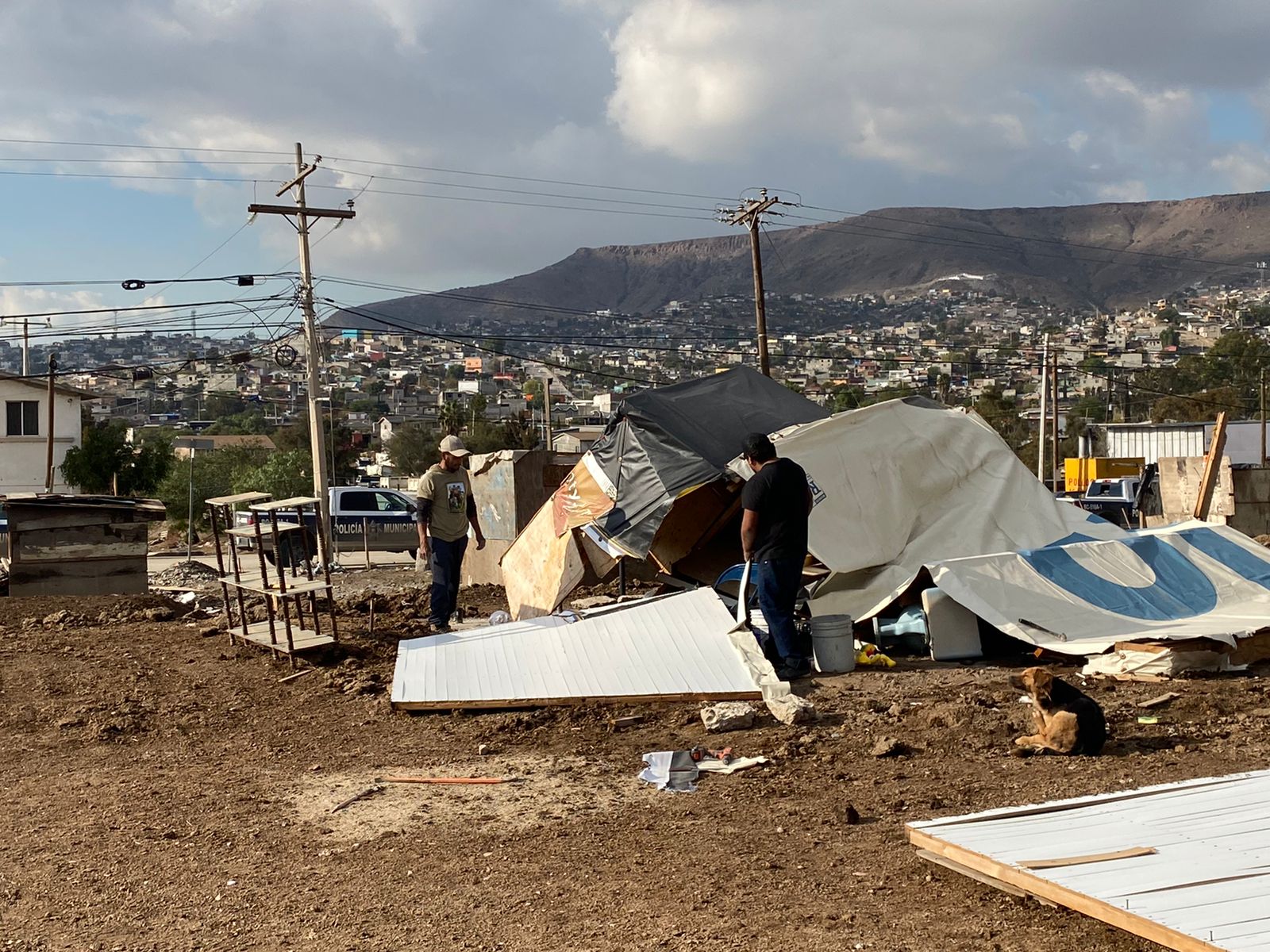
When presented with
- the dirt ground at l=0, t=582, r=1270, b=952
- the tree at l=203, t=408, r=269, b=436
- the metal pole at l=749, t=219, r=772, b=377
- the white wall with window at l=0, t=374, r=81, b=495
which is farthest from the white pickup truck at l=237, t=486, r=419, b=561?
the tree at l=203, t=408, r=269, b=436

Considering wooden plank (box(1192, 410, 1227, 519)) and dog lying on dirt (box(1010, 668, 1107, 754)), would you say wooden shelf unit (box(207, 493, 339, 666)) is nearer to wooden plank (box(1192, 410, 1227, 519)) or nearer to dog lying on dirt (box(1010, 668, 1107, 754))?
dog lying on dirt (box(1010, 668, 1107, 754))

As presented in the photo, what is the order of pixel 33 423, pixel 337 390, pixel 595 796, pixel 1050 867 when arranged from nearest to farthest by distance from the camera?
pixel 1050 867 < pixel 595 796 < pixel 33 423 < pixel 337 390

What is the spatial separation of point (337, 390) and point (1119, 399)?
230 feet

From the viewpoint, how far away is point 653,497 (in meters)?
10.8

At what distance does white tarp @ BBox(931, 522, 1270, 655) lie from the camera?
29.8ft

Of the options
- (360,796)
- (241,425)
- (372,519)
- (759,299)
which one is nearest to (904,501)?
(360,796)

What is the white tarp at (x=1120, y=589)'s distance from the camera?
9.08 metres

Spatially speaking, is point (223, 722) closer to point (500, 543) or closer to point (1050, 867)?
point (1050, 867)

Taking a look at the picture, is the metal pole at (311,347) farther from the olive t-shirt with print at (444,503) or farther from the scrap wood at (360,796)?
the scrap wood at (360,796)

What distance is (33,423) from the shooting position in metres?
51.8

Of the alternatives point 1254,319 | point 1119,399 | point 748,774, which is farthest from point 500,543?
point 1254,319

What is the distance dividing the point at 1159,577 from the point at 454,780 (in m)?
6.76

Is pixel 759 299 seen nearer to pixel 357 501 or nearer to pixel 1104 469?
pixel 357 501

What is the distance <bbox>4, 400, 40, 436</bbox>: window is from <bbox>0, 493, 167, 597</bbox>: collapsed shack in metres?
40.4
